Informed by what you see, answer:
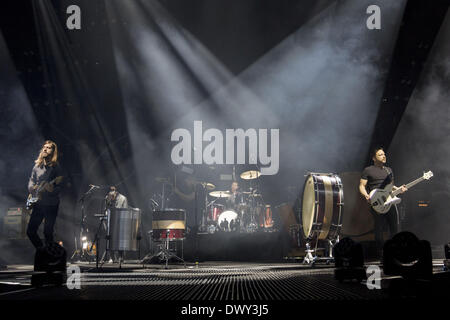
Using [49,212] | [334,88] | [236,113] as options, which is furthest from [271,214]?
[49,212]

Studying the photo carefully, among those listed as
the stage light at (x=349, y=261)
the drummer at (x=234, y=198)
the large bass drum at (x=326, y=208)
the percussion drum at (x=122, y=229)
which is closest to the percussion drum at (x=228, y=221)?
the drummer at (x=234, y=198)

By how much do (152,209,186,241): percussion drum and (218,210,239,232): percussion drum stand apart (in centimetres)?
197

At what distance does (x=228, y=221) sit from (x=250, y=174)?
48.9 inches

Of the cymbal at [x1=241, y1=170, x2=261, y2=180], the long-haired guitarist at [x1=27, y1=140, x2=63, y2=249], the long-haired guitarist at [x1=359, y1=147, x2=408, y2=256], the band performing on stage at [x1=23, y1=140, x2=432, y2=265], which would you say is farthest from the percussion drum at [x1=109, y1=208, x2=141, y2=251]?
the long-haired guitarist at [x1=359, y1=147, x2=408, y2=256]

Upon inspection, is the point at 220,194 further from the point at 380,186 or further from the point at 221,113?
the point at 380,186

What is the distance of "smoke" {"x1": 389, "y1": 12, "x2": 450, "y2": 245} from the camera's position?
8227 mm

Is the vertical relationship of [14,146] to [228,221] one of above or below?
above

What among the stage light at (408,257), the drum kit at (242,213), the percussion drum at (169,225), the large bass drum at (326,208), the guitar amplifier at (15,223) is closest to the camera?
the stage light at (408,257)

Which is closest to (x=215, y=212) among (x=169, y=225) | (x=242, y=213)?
(x=242, y=213)

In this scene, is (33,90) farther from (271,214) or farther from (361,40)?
(361,40)

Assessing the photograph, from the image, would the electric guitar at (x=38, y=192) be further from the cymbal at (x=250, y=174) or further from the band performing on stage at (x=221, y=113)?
the cymbal at (x=250, y=174)

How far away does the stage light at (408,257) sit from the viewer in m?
2.25
